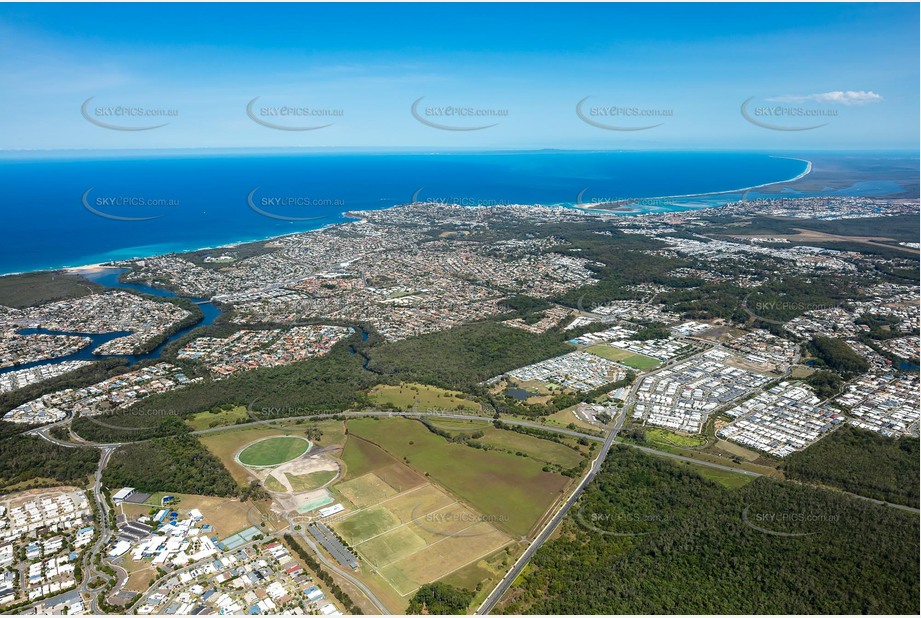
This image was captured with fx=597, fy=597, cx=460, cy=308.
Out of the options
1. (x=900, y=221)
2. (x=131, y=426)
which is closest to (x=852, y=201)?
(x=900, y=221)

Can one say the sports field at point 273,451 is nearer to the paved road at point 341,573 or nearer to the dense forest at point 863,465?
the paved road at point 341,573

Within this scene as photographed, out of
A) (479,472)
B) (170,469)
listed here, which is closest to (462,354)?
(479,472)

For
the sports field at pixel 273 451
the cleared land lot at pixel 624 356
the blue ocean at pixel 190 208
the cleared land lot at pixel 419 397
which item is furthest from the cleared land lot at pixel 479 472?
the blue ocean at pixel 190 208

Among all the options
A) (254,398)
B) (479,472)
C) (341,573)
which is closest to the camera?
(341,573)

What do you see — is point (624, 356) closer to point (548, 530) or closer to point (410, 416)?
point (410, 416)

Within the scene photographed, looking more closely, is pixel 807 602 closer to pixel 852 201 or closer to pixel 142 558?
pixel 142 558

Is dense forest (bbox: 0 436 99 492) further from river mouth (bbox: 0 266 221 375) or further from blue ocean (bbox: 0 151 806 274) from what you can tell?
blue ocean (bbox: 0 151 806 274)
